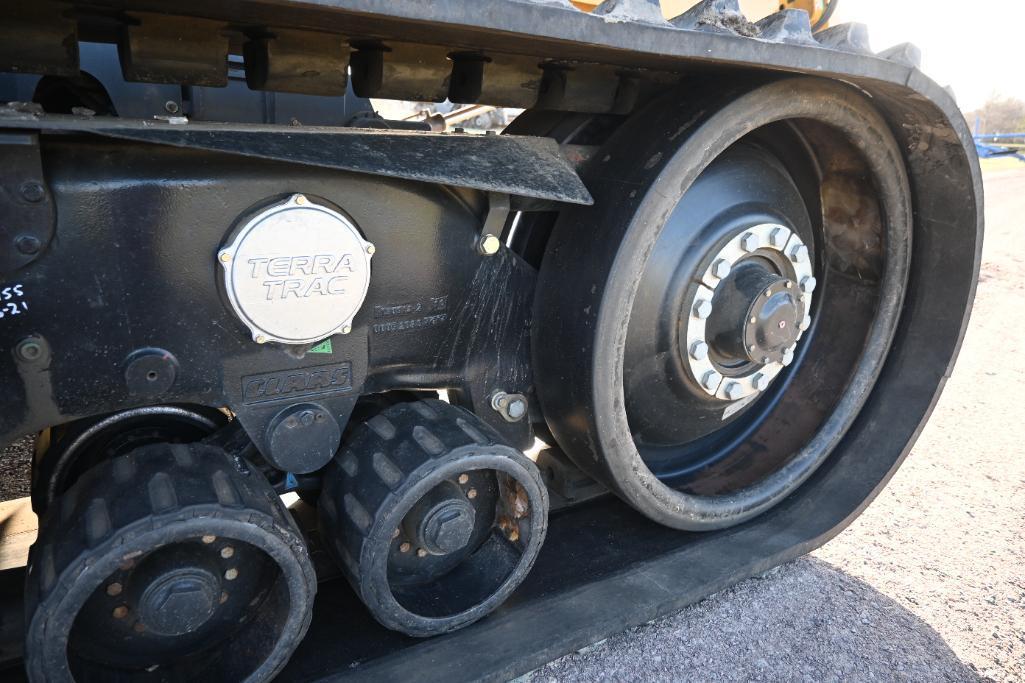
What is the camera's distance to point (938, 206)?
162 centimetres

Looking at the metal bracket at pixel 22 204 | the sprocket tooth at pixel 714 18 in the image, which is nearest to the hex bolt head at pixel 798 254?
the sprocket tooth at pixel 714 18

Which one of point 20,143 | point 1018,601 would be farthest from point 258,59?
point 1018,601

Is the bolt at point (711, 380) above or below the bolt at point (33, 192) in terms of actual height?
below

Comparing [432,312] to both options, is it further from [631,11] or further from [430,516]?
[631,11]

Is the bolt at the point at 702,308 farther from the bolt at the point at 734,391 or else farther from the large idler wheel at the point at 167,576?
the large idler wheel at the point at 167,576

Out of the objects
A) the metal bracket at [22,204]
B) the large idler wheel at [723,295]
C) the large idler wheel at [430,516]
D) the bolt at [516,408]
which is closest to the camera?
the metal bracket at [22,204]

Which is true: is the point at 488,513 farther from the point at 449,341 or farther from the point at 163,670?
the point at 163,670

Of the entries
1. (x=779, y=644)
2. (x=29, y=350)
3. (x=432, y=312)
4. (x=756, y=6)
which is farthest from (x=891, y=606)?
(x=29, y=350)

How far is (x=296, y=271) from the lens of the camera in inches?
43.1

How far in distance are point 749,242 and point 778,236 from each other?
3.2 inches

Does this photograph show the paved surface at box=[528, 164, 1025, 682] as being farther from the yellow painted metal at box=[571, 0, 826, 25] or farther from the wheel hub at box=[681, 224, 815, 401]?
the yellow painted metal at box=[571, 0, 826, 25]

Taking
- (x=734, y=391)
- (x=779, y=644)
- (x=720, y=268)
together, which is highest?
(x=720, y=268)

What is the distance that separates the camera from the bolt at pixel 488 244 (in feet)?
4.30

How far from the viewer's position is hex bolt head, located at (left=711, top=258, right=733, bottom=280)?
1478mm
